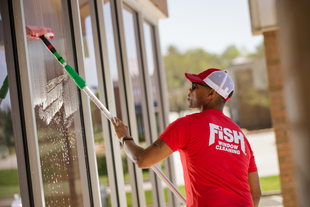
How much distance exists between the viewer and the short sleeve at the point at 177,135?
1.80 meters

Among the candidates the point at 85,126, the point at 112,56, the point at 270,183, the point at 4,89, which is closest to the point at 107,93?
the point at 85,126

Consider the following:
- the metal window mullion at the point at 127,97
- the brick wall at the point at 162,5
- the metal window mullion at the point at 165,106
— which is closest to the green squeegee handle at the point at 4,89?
the metal window mullion at the point at 127,97

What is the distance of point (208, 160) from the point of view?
5.97ft

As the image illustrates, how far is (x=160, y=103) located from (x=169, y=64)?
876 inches

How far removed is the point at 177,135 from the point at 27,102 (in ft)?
3.25

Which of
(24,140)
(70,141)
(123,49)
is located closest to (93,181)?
(70,141)

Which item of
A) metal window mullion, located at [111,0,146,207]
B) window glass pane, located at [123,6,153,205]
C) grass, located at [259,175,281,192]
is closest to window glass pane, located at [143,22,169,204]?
window glass pane, located at [123,6,153,205]

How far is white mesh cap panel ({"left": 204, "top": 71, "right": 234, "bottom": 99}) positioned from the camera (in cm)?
205

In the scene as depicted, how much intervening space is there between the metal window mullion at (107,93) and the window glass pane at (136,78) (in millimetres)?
953

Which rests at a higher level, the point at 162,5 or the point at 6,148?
the point at 162,5

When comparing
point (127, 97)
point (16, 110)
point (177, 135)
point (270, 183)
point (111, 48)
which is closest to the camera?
point (177, 135)

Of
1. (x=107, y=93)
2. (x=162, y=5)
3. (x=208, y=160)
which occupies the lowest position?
(x=208, y=160)

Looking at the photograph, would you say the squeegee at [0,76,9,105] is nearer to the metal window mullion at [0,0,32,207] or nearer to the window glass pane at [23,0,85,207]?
the metal window mullion at [0,0,32,207]

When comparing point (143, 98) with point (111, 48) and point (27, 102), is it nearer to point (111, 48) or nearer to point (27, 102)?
point (111, 48)
